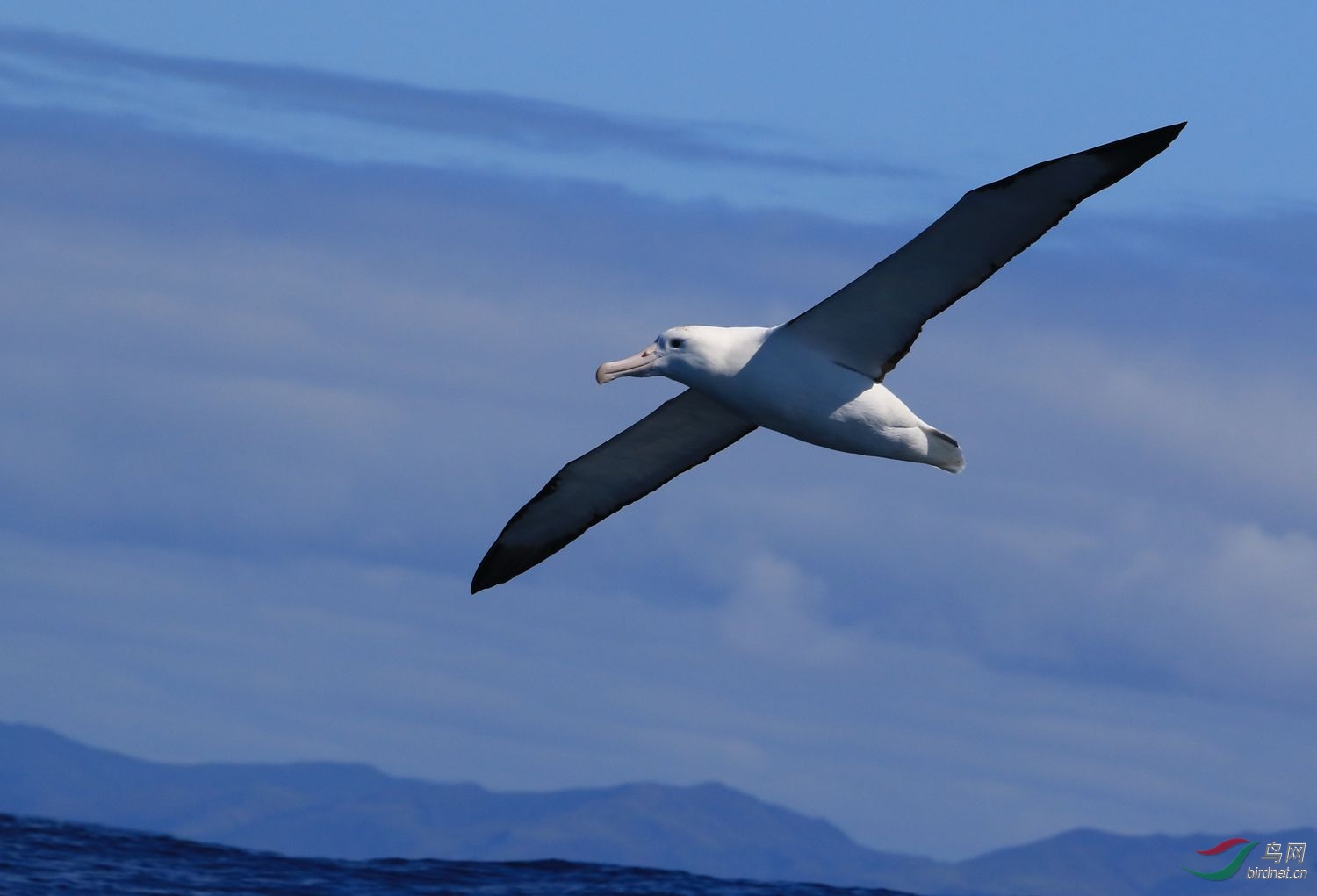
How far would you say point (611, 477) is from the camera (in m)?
15.4

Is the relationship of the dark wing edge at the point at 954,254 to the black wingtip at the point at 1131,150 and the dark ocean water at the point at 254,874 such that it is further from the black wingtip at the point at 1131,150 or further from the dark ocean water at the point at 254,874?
the dark ocean water at the point at 254,874

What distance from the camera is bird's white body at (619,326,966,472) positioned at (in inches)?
488

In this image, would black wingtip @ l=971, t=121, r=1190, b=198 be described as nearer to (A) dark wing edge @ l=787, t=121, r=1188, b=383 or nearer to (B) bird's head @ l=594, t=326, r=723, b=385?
(A) dark wing edge @ l=787, t=121, r=1188, b=383

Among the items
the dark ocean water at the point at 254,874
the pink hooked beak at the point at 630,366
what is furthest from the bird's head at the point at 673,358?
the dark ocean water at the point at 254,874

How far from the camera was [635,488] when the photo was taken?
15.5m

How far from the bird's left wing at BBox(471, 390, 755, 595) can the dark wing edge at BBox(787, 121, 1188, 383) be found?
221cm

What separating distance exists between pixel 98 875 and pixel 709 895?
286 inches

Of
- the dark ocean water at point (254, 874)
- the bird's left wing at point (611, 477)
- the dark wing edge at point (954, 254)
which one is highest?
the dark wing edge at point (954, 254)

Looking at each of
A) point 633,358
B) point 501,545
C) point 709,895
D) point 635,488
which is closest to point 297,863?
point 709,895

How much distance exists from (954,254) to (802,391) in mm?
1531

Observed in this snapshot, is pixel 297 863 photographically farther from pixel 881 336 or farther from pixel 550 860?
pixel 881 336

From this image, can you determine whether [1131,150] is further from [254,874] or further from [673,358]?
[254,874]

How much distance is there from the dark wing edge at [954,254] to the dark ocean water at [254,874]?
975 centimetres

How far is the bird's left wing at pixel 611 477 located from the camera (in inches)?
581
